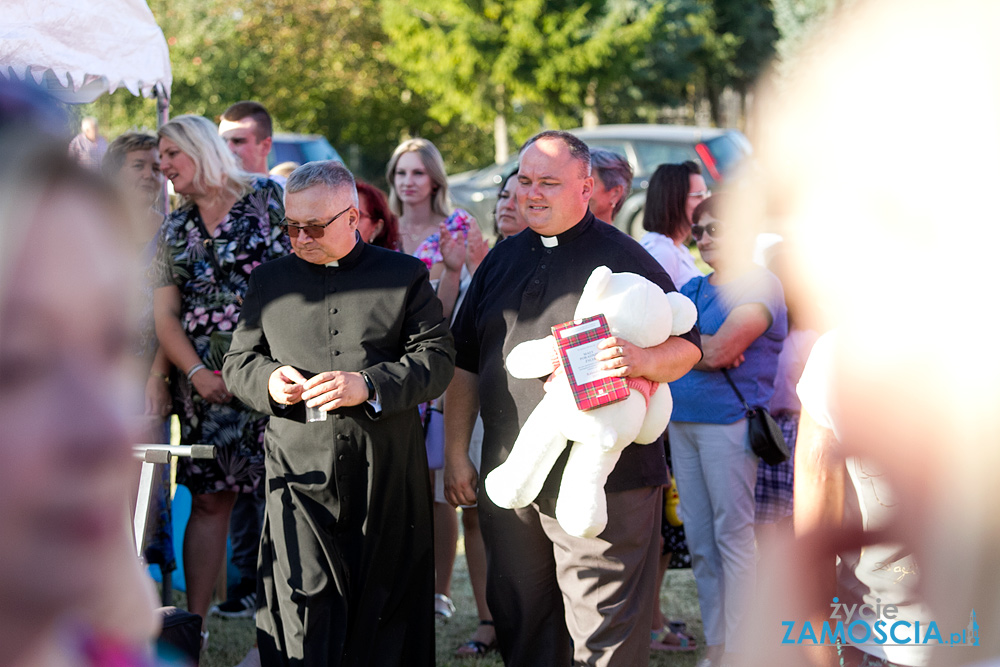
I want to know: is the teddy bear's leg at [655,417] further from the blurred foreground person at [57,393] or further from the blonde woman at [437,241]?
the blurred foreground person at [57,393]

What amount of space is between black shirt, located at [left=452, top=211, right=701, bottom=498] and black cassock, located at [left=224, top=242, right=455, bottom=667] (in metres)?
0.23

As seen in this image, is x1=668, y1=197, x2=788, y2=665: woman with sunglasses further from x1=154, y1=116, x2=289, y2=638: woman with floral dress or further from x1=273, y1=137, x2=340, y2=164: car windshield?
x1=273, y1=137, x2=340, y2=164: car windshield

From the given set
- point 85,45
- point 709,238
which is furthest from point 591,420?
point 85,45

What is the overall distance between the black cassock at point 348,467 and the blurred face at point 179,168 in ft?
3.16

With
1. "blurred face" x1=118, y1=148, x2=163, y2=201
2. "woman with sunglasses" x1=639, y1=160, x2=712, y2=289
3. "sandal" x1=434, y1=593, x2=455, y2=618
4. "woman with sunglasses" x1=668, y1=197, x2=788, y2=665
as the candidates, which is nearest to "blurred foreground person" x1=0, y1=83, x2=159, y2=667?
"woman with sunglasses" x1=668, y1=197, x2=788, y2=665

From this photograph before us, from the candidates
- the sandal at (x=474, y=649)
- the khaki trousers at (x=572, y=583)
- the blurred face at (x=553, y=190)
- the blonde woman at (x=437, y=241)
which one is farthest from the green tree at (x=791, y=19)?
Answer: the khaki trousers at (x=572, y=583)

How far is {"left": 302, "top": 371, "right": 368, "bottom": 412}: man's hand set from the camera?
10.8 feet

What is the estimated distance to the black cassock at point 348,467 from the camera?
3.47 metres

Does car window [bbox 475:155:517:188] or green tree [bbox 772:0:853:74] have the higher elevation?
green tree [bbox 772:0:853:74]

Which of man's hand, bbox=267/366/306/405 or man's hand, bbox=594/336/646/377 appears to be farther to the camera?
man's hand, bbox=267/366/306/405

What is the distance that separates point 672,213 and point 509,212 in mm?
824

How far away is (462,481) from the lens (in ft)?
11.9

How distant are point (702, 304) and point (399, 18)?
2099 centimetres

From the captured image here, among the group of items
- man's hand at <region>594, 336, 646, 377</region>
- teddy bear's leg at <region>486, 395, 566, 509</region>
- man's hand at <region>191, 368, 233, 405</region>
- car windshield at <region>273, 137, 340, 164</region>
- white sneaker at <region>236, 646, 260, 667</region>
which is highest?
car windshield at <region>273, 137, 340, 164</region>
